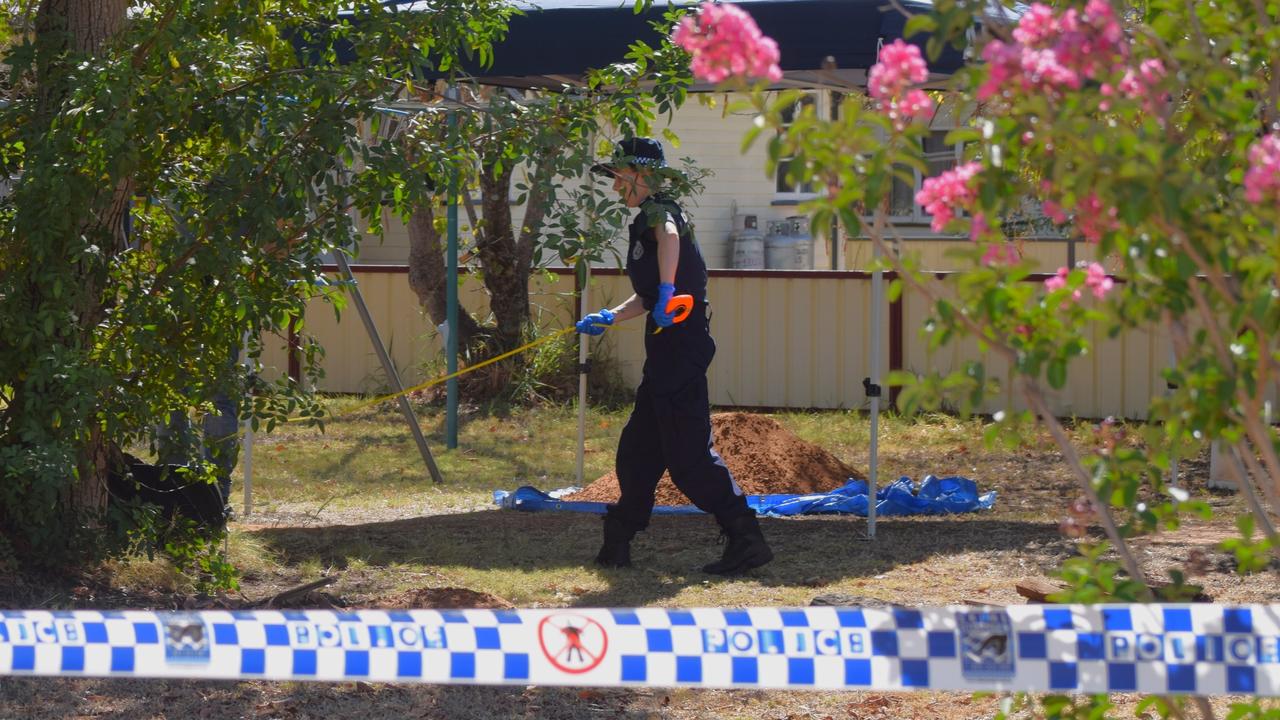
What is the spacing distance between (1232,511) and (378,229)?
5202 millimetres

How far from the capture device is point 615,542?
6.55m

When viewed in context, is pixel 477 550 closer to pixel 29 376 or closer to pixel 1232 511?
pixel 29 376

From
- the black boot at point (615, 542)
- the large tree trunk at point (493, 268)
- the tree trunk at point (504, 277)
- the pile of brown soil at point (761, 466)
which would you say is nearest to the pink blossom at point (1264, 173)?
the black boot at point (615, 542)

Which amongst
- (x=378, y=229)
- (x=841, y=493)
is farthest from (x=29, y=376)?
(x=841, y=493)

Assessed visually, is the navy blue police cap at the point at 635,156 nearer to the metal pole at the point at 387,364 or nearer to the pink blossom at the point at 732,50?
the metal pole at the point at 387,364

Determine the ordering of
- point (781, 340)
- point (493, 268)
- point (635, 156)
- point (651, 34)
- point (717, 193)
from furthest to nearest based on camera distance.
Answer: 1. point (717, 193)
2. point (781, 340)
3. point (493, 268)
4. point (651, 34)
5. point (635, 156)

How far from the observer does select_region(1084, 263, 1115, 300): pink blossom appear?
229 centimetres

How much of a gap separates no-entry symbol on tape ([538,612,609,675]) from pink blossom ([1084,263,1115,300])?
44.0 inches

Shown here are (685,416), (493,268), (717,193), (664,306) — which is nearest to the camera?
(664,306)

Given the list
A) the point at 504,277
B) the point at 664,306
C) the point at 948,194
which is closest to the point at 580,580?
the point at 664,306

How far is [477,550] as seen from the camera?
23.0ft

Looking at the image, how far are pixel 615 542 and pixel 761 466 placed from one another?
2388 mm

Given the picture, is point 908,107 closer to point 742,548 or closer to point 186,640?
point 186,640

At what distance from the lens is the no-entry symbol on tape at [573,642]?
2734mm
